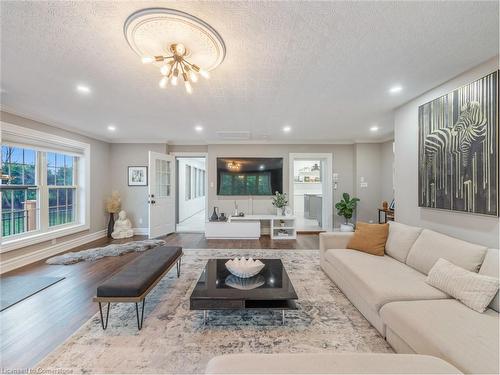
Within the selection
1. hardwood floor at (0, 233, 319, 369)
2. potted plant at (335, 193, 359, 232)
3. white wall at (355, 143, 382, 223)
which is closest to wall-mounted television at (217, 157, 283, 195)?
potted plant at (335, 193, 359, 232)

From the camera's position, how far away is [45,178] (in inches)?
157

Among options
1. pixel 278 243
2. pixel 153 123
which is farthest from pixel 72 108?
pixel 278 243

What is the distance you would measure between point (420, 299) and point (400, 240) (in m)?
0.99

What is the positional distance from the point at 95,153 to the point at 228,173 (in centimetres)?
322

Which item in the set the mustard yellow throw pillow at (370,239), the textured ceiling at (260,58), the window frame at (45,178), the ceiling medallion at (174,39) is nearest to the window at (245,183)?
the textured ceiling at (260,58)

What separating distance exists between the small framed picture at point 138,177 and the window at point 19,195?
2002 millimetres

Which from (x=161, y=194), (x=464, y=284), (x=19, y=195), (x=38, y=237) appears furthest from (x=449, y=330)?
(x=19, y=195)

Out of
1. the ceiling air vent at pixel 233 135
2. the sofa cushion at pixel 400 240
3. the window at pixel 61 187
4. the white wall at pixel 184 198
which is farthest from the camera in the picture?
the white wall at pixel 184 198

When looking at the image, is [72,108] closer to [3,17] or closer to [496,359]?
[3,17]

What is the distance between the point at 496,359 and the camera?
1.11 m

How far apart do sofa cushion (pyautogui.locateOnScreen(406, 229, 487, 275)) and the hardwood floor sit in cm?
339

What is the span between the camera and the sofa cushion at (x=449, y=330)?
1138 mm

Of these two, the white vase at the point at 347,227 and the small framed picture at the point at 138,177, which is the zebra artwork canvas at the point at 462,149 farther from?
the small framed picture at the point at 138,177

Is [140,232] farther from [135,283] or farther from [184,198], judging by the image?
[135,283]
